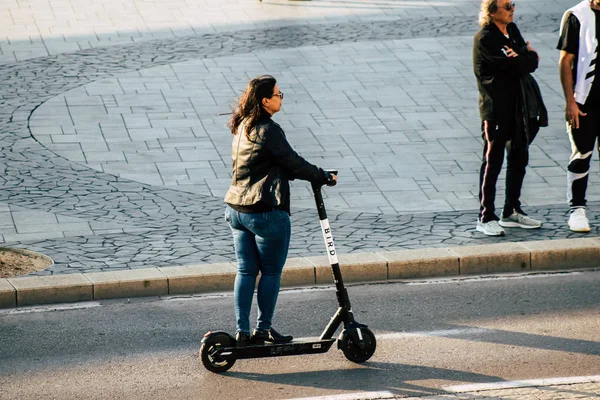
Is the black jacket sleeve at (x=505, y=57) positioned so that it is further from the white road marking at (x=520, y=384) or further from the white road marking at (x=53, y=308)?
the white road marking at (x=53, y=308)

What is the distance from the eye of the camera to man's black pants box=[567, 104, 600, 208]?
32.0 feet

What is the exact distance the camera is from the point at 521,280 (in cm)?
894

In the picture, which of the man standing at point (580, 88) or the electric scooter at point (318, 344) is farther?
the man standing at point (580, 88)

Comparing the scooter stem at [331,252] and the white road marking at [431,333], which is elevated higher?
the scooter stem at [331,252]

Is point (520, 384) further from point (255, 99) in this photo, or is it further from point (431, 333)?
point (255, 99)

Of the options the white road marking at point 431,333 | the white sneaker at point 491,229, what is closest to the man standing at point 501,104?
the white sneaker at point 491,229

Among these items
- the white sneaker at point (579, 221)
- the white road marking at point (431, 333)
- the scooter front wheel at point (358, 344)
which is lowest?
the white sneaker at point (579, 221)

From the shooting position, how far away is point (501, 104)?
9500mm

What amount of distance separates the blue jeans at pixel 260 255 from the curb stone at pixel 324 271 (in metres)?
1.46

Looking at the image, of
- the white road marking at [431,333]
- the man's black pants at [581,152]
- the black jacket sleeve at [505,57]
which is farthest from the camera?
the man's black pants at [581,152]

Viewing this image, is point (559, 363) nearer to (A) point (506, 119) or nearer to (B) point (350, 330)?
(B) point (350, 330)

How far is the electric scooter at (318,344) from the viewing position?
7.07m

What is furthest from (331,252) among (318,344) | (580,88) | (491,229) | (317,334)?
(580,88)

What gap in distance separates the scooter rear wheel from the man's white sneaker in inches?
140
